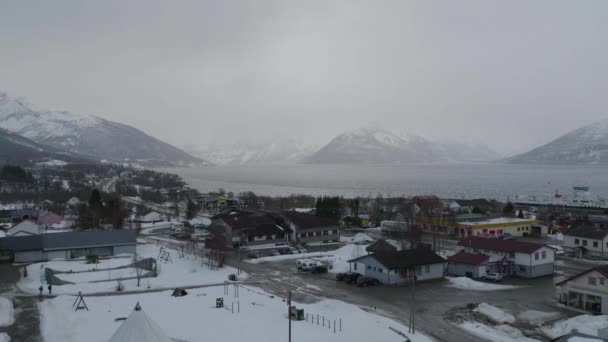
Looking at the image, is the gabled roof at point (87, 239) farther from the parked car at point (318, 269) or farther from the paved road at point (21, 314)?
the parked car at point (318, 269)

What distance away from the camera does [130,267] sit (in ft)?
103

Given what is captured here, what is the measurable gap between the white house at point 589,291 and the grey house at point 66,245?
29888 mm

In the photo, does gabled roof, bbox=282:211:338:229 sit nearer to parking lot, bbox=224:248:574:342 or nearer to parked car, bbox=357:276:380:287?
parking lot, bbox=224:248:574:342

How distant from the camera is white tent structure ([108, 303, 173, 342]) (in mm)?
14734

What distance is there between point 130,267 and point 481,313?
842 inches

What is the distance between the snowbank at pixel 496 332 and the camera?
18359 mm

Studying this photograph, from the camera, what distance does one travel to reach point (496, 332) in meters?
19.2

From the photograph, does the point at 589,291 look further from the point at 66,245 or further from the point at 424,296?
the point at 66,245

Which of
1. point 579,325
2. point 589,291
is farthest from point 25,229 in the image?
point 589,291

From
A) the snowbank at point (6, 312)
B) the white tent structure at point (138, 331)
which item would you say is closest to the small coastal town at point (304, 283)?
the white tent structure at point (138, 331)

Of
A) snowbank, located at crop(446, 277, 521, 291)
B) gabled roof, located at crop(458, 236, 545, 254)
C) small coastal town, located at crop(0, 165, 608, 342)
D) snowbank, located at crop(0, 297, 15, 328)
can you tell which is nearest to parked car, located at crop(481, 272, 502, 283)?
small coastal town, located at crop(0, 165, 608, 342)

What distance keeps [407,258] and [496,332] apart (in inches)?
389

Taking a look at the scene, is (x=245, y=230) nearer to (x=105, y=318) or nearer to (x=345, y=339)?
(x=105, y=318)

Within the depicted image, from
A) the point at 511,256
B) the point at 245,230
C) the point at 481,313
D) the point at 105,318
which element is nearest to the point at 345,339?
the point at 481,313
